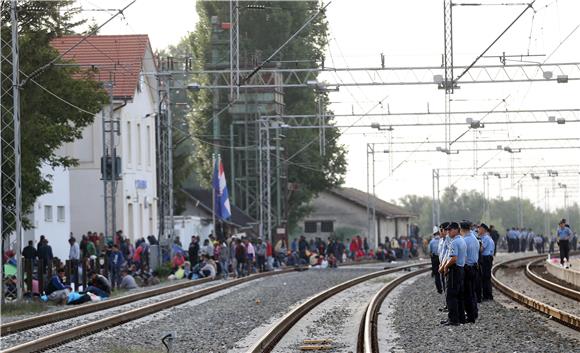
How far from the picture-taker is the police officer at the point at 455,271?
2258 centimetres

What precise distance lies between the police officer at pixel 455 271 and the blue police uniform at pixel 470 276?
0.10 meters

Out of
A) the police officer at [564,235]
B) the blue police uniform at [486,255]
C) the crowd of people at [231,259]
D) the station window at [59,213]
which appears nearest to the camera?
the crowd of people at [231,259]

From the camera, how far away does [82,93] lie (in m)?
38.4

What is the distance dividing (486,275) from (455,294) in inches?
305

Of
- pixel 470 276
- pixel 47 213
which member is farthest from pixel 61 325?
pixel 47 213

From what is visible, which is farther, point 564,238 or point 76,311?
point 564,238

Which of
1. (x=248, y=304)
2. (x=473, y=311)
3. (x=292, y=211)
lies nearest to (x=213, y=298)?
(x=248, y=304)

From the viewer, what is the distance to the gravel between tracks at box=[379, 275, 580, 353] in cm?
1944

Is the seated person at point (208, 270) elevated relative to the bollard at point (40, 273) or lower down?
lower down

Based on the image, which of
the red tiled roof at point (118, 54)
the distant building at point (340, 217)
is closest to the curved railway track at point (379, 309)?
the red tiled roof at point (118, 54)

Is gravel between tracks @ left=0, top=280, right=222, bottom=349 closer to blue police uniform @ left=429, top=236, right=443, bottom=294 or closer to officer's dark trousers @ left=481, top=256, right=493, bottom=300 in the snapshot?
blue police uniform @ left=429, top=236, right=443, bottom=294

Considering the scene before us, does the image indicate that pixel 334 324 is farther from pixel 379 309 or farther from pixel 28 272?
pixel 28 272

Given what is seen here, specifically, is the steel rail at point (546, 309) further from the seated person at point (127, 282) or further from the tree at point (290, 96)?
the tree at point (290, 96)

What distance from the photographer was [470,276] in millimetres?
23297
